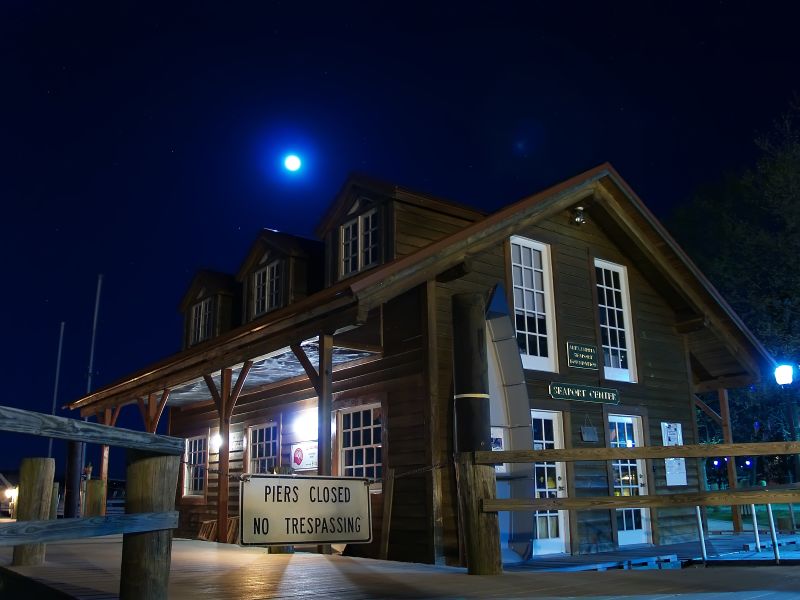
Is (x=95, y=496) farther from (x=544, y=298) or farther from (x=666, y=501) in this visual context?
(x=666, y=501)

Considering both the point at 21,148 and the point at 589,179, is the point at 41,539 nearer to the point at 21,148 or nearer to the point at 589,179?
the point at 589,179

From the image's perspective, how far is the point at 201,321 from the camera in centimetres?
1938

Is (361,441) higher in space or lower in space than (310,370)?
lower

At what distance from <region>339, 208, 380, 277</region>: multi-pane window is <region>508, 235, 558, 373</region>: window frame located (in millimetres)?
2365

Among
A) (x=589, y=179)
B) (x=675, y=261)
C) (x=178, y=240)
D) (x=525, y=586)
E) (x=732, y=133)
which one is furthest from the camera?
(x=178, y=240)

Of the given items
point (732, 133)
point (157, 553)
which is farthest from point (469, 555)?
point (732, 133)

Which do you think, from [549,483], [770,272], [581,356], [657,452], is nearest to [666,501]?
[657,452]

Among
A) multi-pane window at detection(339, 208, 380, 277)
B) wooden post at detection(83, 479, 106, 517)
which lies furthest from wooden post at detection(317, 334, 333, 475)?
wooden post at detection(83, 479, 106, 517)

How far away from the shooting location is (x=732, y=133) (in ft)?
168

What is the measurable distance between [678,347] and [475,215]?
5274 millimetres

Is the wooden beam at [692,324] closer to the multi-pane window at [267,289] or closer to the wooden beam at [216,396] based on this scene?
the multi-pane window at [267,289]

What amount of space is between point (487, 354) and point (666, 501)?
3731 mm

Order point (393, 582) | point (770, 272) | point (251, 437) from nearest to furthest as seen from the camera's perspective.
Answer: point (393, 582) → point (251, 437) → point (770, 272)

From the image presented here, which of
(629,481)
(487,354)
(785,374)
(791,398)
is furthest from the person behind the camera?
(629,481)
